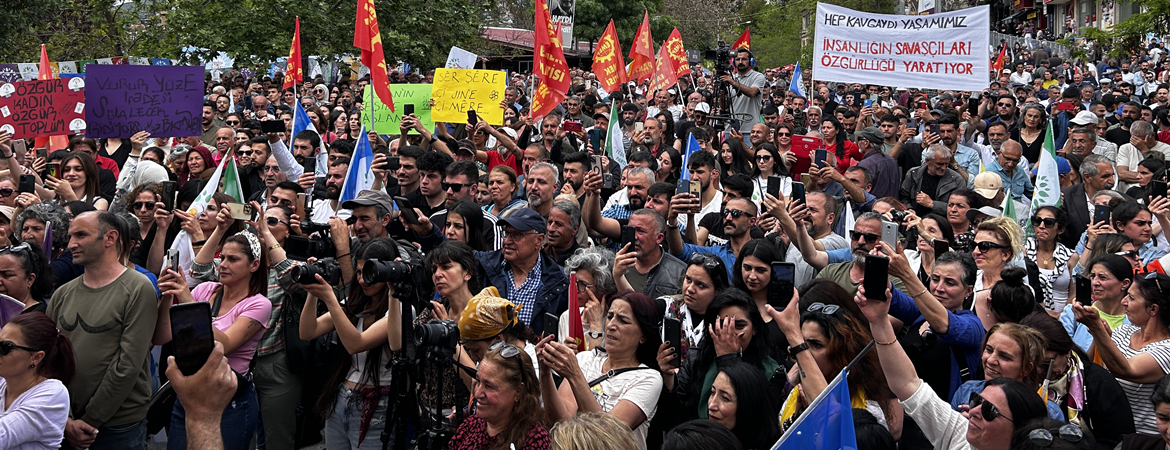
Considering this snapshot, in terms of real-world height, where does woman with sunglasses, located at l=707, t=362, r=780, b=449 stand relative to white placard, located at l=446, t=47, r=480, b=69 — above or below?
below

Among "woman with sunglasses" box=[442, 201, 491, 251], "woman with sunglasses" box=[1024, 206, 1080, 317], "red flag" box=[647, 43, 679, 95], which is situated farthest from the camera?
"red flag" box=[647, 43, 679, 95]

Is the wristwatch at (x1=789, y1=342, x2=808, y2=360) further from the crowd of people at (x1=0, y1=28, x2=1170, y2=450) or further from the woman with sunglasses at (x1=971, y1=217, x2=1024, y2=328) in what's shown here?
the woman with sunglasses at (x1=971, y1=217, x2=1024, y2=328)

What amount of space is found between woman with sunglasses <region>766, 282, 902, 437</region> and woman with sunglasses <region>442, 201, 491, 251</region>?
2487 mm

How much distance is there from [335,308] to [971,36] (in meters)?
9.29

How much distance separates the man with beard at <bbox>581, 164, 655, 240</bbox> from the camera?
265 inches

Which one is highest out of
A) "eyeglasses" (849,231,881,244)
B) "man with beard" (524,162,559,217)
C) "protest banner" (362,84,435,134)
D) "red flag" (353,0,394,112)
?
"red flag" (353,0,394,112)

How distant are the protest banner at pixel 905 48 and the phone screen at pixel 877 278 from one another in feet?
27.6

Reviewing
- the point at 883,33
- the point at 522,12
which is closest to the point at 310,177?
the point at 883,33

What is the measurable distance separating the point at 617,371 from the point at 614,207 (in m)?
3.61

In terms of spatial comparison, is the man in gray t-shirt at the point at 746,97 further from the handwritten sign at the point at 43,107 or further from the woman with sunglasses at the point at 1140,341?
the woman with sunglasses at the point at 1140,341

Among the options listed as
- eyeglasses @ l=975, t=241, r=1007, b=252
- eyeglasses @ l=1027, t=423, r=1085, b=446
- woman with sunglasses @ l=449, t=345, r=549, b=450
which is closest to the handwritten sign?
woman with sunglasses @ l=449, t=345, r=549, b=450

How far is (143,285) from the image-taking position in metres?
4.81

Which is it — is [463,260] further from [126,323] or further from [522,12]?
[522,12]

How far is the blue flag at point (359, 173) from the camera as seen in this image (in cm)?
784
